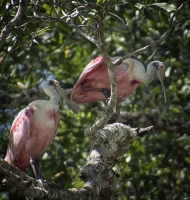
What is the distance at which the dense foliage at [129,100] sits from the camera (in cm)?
674

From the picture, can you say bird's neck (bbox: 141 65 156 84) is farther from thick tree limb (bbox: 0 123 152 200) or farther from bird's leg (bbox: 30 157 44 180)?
bird's leg (bbox: 30 157 44 180)

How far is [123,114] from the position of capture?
22.2ft

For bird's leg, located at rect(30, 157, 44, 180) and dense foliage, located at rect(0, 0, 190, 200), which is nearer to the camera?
bird's leg, located at rect(30, 157, 44, 180)

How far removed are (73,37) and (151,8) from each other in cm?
235

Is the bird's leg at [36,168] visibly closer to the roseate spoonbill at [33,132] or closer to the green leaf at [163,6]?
the roseate spoonbill at [33,132]

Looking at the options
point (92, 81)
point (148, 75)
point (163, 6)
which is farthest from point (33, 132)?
point (163, 6)

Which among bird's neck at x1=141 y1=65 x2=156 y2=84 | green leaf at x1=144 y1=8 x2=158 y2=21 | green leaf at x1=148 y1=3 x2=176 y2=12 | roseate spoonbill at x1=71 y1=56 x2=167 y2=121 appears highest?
green leaf at x1=148 y1=3 x2=176 y2=12

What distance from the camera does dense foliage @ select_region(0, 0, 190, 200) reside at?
6.74 metres

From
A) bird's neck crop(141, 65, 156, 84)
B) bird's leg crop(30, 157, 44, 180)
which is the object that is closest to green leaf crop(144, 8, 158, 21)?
bird's neck crop(141, 65, 156, 84)

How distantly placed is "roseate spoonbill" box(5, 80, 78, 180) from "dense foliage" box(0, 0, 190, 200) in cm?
54

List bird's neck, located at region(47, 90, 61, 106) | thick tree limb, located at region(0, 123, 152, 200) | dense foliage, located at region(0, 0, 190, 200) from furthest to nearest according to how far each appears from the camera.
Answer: dense foliage, located at region(0, 0, 190, 200) → bird's neck, located at region(47, 90, 61, 106) → thick tree limb, located at region(0, 123, 152, 200)

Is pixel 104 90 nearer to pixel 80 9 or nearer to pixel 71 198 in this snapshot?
pixel 80 9

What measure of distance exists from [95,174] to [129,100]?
376 centimetres

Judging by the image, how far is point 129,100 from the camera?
806 cm
